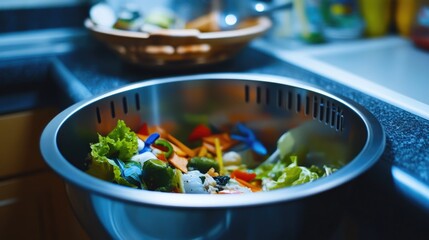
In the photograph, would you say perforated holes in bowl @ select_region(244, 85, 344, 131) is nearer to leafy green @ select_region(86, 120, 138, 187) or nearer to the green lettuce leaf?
the green lettuce leaf

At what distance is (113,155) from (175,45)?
1.06ft

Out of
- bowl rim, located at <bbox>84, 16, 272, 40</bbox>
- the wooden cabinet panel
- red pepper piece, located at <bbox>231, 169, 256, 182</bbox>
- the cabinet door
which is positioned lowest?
the cabinet door

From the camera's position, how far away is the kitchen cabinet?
1021 mm

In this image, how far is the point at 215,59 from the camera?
0.99m

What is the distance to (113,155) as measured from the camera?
2.20 ft

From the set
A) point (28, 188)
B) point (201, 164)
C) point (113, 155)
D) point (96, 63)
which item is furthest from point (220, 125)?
point (28, 188)

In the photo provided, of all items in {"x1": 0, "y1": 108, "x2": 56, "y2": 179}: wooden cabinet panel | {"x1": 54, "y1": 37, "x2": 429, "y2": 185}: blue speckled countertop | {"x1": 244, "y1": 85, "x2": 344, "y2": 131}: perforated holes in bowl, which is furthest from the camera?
{"x1": 0, "y1": 108, "x2": 56, "y2": 179}: wooden cabinet panel

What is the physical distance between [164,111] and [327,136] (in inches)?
11.9

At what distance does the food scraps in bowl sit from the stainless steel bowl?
1.2 inches

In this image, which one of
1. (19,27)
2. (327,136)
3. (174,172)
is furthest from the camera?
(19,27)

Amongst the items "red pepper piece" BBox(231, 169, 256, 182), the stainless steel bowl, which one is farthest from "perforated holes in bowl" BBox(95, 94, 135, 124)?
"red pepper piece" BBox(231, 169, 256, 182)

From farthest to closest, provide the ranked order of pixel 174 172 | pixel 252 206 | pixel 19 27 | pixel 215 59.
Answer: pixel 19 27 → pixel 215 59 → pixel 174 172 → pixel 252 206

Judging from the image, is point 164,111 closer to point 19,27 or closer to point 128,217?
point 128,217

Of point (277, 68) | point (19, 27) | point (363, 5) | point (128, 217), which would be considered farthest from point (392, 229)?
point (19, 27)
